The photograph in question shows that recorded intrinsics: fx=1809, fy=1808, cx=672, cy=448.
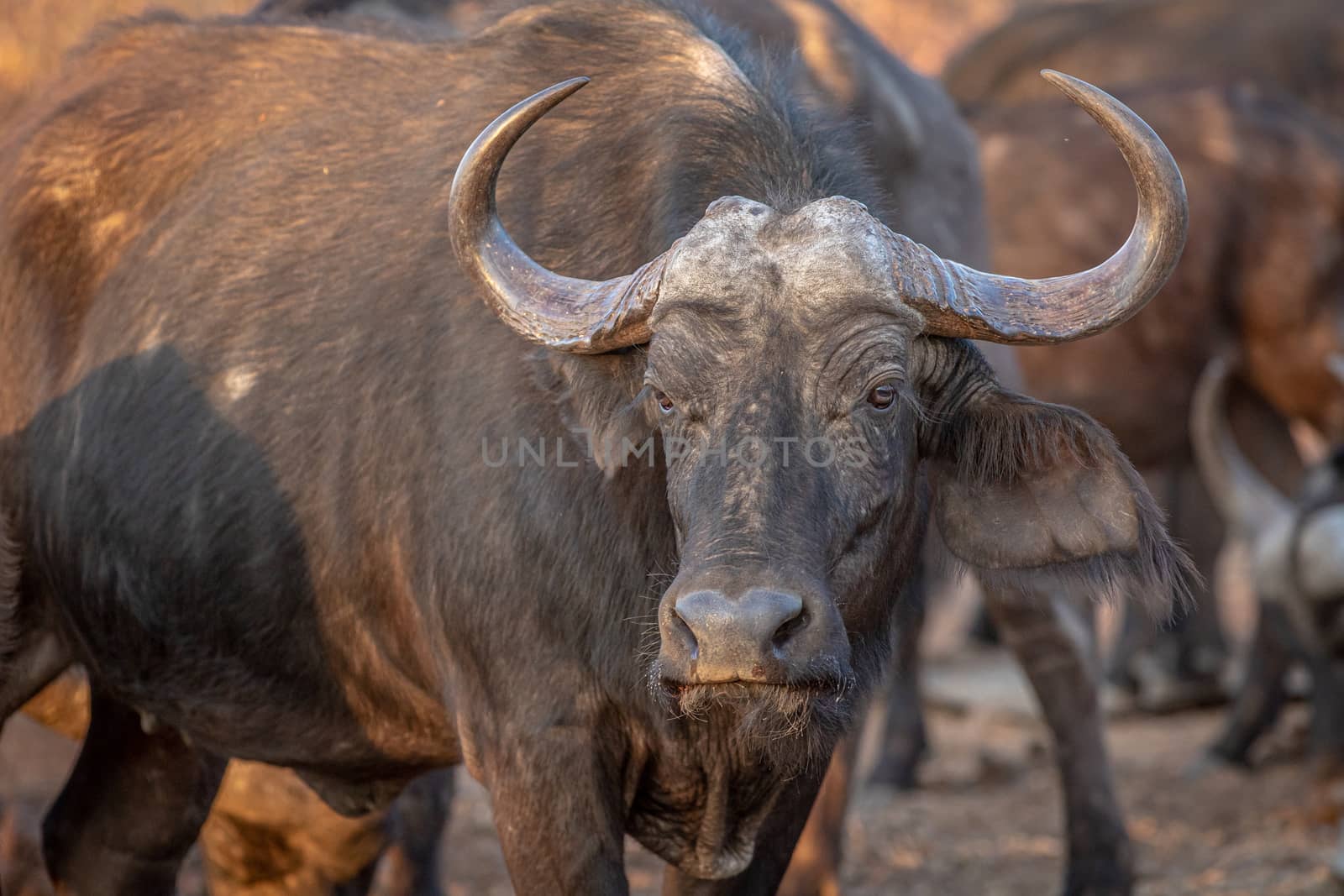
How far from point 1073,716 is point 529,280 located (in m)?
3.71

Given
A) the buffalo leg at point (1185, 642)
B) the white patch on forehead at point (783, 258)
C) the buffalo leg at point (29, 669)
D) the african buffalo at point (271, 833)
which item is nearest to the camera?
the white patch on forehead at point (783, 258)

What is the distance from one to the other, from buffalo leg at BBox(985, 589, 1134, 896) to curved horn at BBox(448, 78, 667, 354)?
10.4ft

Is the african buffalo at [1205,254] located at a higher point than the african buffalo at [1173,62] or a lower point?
higher

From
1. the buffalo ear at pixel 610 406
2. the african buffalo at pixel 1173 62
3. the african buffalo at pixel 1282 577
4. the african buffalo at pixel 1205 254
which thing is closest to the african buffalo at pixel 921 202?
the african buffalo at pixel 1282 577

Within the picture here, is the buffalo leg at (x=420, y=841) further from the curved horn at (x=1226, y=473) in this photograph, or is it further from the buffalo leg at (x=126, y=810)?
the curved horn at (x=1226, y=473)

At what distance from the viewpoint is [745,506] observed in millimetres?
3318

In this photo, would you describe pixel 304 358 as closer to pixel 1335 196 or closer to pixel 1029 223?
pixel 1029 223

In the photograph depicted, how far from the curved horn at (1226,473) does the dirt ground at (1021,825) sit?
118 cm

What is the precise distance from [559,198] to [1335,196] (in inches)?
208

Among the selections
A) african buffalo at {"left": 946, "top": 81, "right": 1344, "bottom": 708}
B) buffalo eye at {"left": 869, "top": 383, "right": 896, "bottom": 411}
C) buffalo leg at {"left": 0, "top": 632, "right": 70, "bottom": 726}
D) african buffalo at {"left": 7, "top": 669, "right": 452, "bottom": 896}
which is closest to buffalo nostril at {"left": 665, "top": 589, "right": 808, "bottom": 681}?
buffalo eye at {"left": 869, "top": 383, "right": 896, "bottom": 411}

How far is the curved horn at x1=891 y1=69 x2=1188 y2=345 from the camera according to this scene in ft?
11.3

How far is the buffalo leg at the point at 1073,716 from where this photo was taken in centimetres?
645

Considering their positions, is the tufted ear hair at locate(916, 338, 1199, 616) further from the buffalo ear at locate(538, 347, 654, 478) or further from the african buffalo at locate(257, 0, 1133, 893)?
the african buffalo at locate(257, 0, 1133, 893)

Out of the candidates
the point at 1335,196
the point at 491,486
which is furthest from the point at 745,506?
the point at 1335,196
